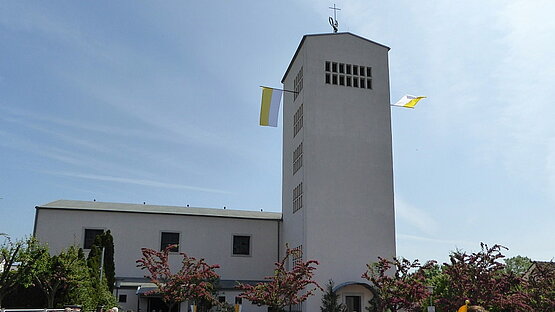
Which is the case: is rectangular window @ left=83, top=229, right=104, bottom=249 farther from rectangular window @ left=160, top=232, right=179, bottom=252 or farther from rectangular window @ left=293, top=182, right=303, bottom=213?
rectangular window @ left=293, top=182, right=303, bottom=213

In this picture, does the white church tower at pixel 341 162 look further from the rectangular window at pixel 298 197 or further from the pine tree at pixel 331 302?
the pine tree at pixel 331 302

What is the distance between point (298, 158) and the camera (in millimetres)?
36844

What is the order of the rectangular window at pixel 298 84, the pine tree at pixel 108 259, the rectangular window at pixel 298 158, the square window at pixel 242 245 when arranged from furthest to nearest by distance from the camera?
the square window at pixel 242 245
the rectangular window at pixel 298 84
the rectangular window at pixel 298 158
the pine tree at pixel 108 259

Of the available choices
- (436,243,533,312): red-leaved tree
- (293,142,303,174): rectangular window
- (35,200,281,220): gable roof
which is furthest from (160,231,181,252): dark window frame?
(436,243,533,312): red-leaved tree

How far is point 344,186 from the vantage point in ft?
114

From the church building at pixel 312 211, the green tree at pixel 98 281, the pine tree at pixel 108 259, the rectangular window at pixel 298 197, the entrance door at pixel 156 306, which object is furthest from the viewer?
the entrance door at pixel 156 306

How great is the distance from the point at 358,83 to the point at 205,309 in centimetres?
1776

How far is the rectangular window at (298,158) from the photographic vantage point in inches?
1427

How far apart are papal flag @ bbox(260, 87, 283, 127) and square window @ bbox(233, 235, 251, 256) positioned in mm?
9602

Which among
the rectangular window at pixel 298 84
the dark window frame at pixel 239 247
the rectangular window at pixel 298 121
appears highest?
the rectangular window at pixel 298 84

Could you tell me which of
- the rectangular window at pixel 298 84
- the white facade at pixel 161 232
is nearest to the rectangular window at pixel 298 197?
the white facade at pixel 161 232

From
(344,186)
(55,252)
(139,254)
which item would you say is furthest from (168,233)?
(344,186)

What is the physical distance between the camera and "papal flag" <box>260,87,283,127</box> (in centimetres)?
3684

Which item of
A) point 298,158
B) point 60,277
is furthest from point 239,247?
point 60,277
